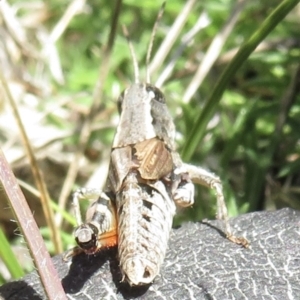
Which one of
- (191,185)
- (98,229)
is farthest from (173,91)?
(98,229)

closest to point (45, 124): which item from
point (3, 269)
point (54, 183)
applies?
point (54, 183)

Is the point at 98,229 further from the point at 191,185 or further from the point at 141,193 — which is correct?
the point at 191,185

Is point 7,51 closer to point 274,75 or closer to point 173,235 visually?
point 274,75

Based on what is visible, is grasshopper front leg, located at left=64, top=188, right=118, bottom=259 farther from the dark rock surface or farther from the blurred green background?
the blurred green background

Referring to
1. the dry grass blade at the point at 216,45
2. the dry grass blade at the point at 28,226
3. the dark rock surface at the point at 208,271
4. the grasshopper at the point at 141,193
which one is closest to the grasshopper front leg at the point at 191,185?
the grasshopper at the point at 141,193

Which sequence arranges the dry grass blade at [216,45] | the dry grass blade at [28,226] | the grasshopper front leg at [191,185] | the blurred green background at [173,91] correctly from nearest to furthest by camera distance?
1. the dry grass blade at [28,226]
2. the grasshopper front leg at [191,185]
3. the blurred green background at [173,91]
4. the dry grass blade at [216,45]

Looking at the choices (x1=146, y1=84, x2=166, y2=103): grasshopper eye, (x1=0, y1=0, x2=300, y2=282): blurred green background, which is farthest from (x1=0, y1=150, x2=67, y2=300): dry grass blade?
(x1=0, y1=0, x2=300, y2=282): blurred green background

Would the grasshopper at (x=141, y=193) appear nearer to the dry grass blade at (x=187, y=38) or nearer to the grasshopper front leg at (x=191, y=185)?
the grasshopper front leg at (x=191, y=185)
